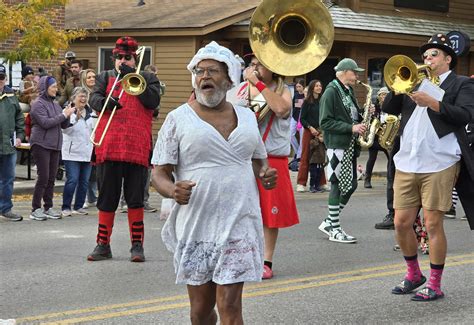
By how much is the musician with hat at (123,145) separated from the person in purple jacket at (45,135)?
9.52ft

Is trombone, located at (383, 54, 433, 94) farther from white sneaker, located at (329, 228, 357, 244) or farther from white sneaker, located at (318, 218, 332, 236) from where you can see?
white sneaker, located at (318, 218, 332, 236)

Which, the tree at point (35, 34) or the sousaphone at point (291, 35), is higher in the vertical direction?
the sousaphone at point (291, 35)

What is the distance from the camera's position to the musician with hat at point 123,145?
8.98 metres

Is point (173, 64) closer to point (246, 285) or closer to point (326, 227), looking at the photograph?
point (326, 227)

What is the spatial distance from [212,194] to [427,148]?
2.87 meters

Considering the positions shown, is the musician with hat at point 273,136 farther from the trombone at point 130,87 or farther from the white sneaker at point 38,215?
the white sneaker at point 38,215

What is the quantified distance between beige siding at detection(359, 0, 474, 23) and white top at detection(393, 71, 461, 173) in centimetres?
1814

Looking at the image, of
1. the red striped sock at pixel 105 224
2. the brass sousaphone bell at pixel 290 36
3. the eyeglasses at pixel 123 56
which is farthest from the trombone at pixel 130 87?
the brass sousaphone bell at pixel 290 36

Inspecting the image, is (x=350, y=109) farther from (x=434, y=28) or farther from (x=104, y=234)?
(x=434, y=28)

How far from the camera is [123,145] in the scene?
897 centimetres

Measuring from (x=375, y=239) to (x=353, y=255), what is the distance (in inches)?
47.2

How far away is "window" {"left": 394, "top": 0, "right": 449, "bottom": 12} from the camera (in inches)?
1057

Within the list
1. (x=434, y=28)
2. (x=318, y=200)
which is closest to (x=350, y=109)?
(x=318, y=200)

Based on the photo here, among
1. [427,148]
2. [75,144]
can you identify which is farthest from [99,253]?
[75,144]
